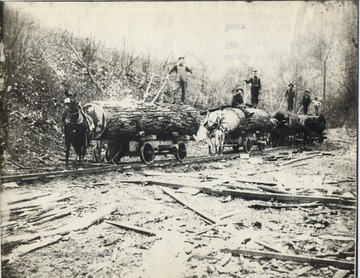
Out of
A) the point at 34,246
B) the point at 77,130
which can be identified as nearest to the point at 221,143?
the point at 77,130

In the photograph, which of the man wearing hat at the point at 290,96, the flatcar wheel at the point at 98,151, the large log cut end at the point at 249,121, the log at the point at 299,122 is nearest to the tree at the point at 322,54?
the log at the point at 299,122

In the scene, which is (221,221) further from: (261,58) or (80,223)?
(261,58)

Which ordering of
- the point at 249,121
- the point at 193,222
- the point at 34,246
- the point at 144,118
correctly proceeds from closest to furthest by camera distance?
1. the point at 34,246
2. the point at 193,222
3. the point at 144,118
4. the point at 249,121

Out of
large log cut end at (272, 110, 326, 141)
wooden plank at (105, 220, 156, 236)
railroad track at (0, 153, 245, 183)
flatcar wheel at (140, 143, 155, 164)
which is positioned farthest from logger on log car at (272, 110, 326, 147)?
wooden plank at (105, 220, 156, 236)

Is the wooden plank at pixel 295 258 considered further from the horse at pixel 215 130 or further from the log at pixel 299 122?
the log at pixel 299 122

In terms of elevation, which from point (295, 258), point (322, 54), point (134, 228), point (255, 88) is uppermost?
point (322, 54)

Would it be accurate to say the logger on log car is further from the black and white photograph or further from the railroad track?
the railroad track

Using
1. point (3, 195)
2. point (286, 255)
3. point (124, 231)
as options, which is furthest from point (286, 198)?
point (3, 195)

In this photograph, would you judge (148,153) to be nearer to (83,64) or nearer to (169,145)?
(169,145)
